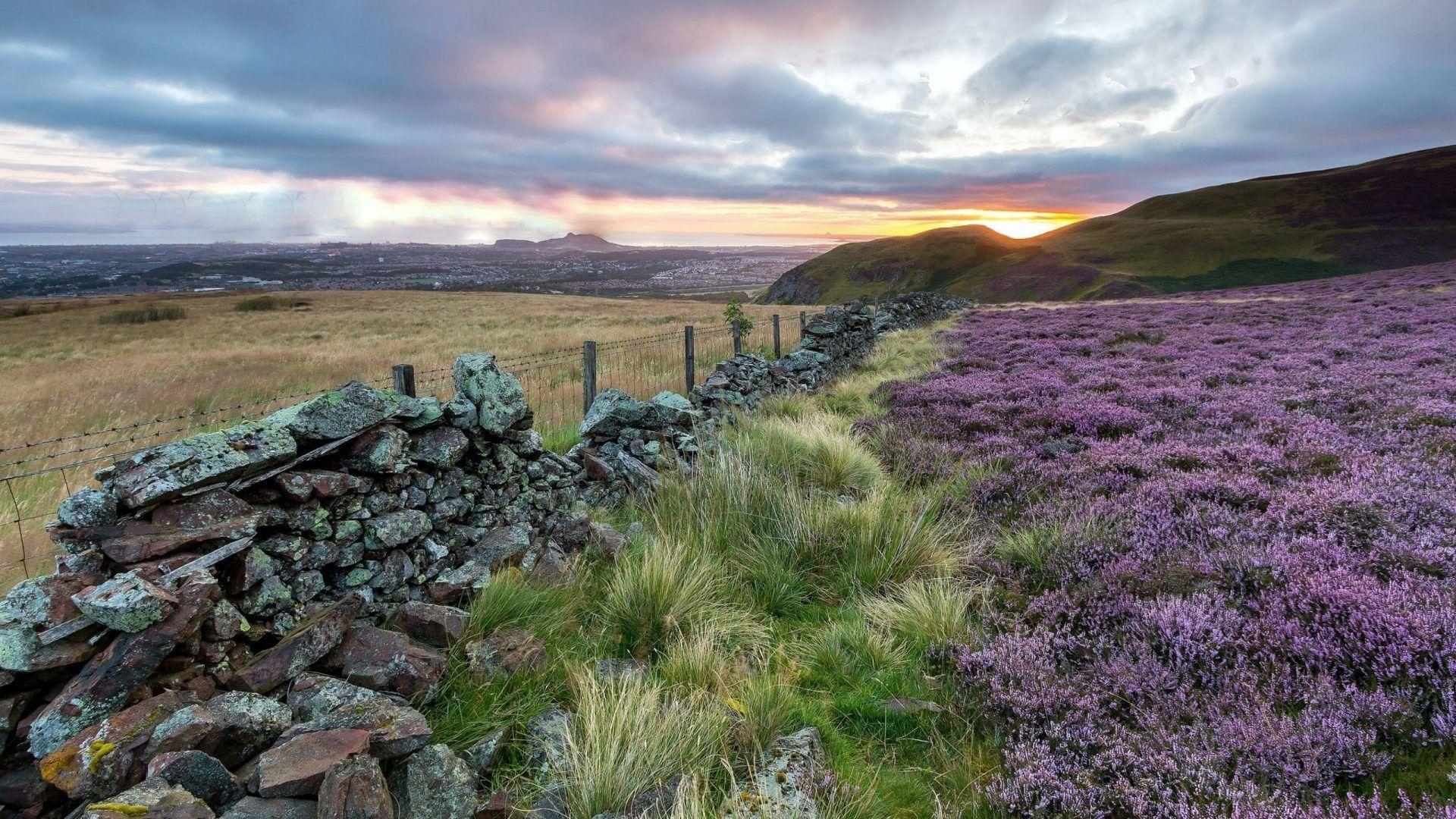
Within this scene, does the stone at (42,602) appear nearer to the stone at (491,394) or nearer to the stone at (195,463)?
the stone at (195,463)

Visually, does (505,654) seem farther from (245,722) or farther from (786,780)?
(786,780)

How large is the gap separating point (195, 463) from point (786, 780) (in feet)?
12.2

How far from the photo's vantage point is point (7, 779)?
2.56 meters

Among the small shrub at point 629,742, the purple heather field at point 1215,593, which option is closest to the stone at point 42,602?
the small shrub at point 629,742

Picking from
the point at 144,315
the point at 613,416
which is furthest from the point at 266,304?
the point at 613,416

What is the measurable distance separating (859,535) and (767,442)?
249cm

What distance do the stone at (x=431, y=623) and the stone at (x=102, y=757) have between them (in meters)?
1.32

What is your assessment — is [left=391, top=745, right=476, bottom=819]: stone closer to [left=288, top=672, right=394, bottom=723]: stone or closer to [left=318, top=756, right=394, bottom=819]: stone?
[left=318, top=756, right=394, bottom=819]: stone

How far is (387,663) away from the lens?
3.41 metres

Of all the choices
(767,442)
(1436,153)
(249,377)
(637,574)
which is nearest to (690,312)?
(249,377)

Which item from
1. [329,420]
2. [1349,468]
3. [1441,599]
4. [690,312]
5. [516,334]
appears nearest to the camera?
[1441,599]

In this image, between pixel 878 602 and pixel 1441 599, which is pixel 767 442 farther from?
pixel 1441 599

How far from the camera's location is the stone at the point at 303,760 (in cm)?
246

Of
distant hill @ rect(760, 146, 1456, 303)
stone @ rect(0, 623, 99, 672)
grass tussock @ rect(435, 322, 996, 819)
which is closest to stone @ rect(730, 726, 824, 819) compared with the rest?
grass tussock @ rect(435, 322, 996, 819)
